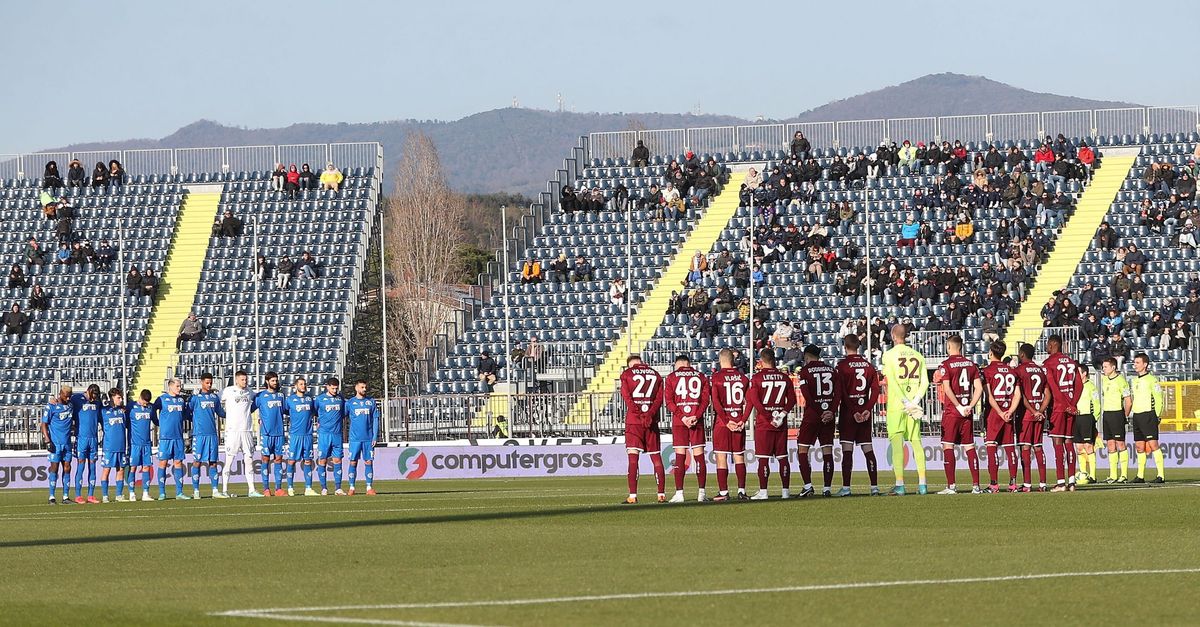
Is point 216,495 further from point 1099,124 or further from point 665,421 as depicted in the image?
point 1099,124

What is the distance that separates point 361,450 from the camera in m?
28.4

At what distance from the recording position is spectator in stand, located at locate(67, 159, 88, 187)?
5525 centimetres

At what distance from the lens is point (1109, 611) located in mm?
9438

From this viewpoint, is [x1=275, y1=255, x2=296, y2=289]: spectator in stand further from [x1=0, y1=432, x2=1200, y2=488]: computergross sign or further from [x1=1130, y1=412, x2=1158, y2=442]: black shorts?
[x1=1130, y1=412, x2=1158, y2=442]: black shorts

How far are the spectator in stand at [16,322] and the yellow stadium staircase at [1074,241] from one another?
26463mm

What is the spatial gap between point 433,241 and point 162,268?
2409cm

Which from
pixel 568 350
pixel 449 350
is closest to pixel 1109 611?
pixel 568 350

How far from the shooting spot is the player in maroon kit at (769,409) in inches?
816

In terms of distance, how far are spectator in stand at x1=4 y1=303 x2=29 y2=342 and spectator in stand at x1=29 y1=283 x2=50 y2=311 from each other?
514 millimetres

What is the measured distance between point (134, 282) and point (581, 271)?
12723 millimetres

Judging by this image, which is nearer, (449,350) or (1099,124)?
(449,350)

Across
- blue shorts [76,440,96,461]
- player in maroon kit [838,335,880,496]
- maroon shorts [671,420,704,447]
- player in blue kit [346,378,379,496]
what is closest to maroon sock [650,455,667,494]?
maroon shorts [671,420,704,447]

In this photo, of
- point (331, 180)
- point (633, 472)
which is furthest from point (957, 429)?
point (331, 180)

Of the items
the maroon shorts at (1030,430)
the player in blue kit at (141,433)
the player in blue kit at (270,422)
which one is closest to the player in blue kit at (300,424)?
the player in blue kit at (270,422)
